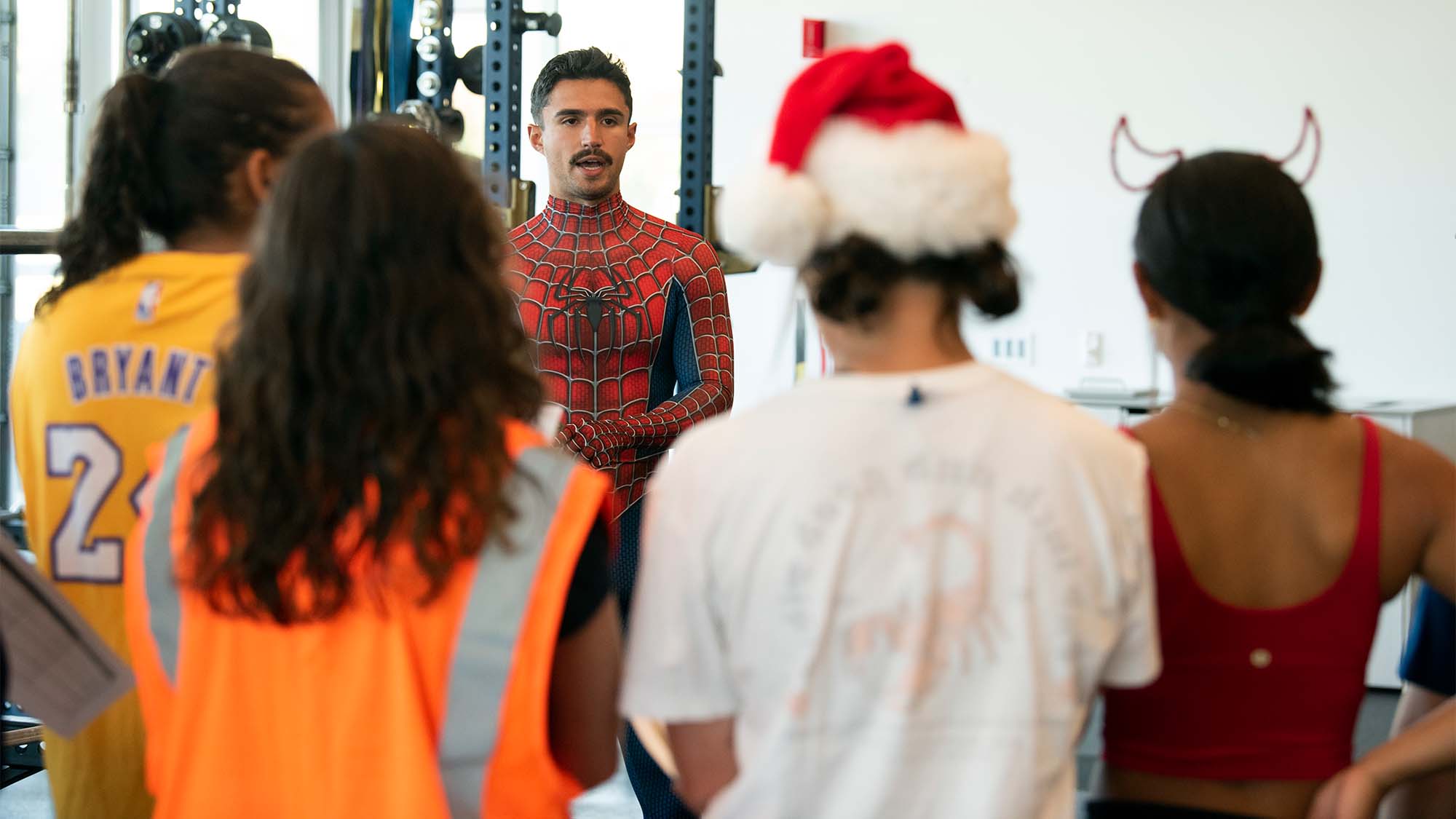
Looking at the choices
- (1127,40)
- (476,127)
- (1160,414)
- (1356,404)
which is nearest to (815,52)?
(1127,40)

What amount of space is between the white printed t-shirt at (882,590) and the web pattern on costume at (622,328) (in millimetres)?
1287

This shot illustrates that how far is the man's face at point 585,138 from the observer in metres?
2.50

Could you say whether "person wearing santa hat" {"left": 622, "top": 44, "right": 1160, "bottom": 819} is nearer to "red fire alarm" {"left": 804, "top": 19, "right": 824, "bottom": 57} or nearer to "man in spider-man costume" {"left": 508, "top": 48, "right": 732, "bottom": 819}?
"man in spider-man costume" {"left": 508, "top": 48, "right": 732, "bottom": 819}

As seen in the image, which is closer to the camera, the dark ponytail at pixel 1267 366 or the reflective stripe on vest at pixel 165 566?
the reflective stripe on vest at pixel 165 566

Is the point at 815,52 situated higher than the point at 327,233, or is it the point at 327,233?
the point at 815,52

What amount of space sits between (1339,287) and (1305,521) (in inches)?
165

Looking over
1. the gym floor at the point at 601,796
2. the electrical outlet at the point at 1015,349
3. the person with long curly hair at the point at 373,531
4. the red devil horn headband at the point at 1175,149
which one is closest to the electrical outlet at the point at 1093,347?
the electrical outlet at the point at 1015,349

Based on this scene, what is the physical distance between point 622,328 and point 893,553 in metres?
1.42

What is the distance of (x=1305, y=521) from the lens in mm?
1204

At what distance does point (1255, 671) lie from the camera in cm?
119

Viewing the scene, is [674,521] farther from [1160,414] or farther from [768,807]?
[1160,414]

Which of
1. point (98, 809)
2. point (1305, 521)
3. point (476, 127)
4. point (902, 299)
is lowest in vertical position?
point (98, 809)

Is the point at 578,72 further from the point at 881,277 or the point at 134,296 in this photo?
the point at 881,277

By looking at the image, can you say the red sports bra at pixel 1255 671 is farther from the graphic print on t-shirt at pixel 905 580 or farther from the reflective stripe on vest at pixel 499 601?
the reflective stripe on vest at pixel 499 601
